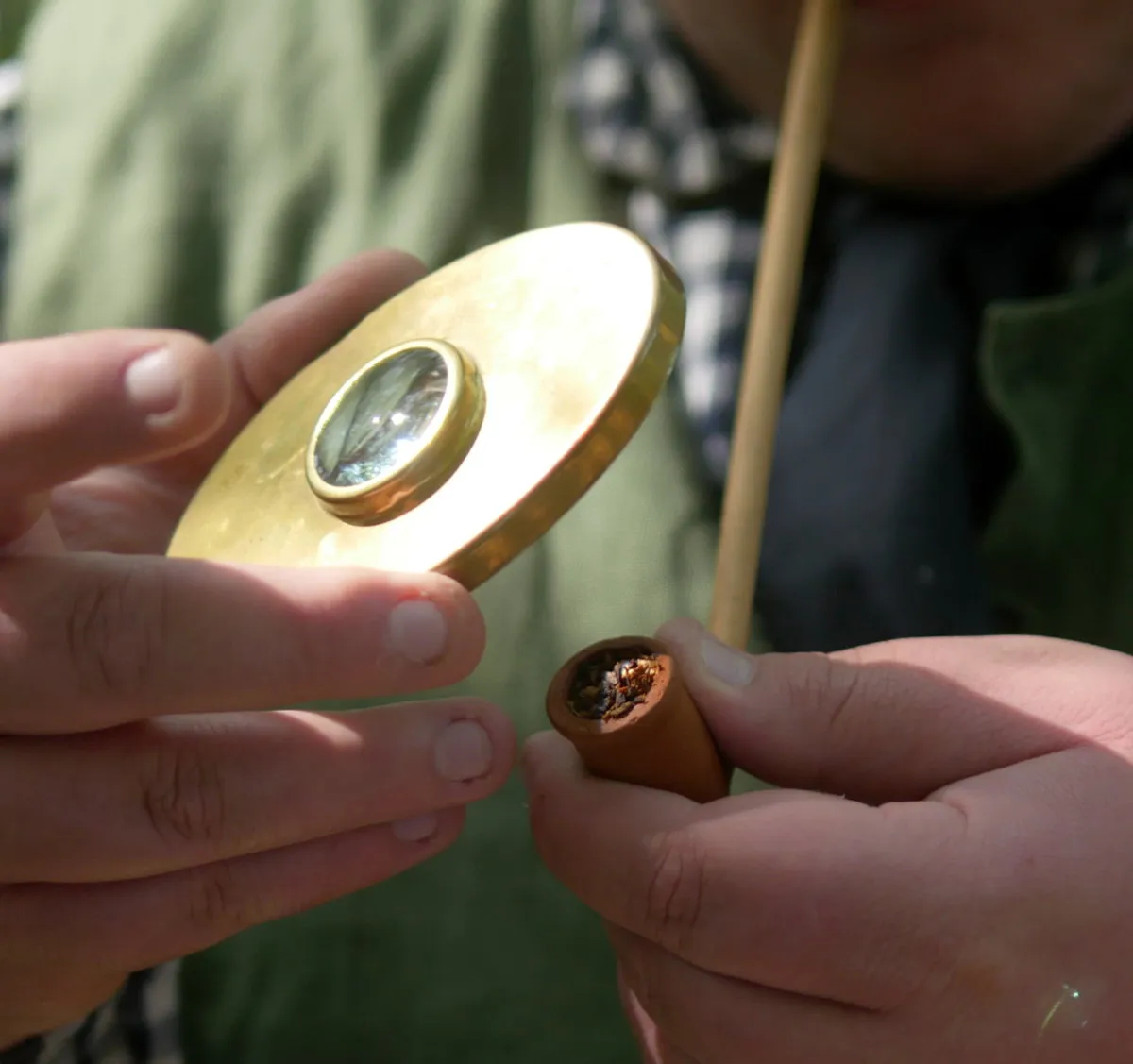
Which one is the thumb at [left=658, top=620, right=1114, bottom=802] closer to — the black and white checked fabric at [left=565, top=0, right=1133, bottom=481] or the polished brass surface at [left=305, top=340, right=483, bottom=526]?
the polished brass surface at [left=305, top=340, right=483, bottom=526]

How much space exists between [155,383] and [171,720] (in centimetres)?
10

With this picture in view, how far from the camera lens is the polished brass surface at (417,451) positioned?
10.2 inches

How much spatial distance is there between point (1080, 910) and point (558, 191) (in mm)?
419

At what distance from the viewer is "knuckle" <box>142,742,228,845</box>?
289 millimetres

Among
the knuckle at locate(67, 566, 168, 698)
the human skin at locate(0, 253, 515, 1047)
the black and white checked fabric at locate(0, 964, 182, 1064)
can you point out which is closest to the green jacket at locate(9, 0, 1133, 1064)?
the black and white checked fabric at locate(0, 964, 182, 1064)

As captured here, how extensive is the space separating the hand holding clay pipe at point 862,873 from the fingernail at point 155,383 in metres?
0.13

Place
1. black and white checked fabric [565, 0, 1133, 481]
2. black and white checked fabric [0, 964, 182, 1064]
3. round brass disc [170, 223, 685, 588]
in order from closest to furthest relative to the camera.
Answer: round brass disc [170, 223, 685, 588] < black and white checked fabric [0, 964, 182, 1064] < black and white checked fabric [565, 0, 1133, 481]

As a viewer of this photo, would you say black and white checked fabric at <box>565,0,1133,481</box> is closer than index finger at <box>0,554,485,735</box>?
No

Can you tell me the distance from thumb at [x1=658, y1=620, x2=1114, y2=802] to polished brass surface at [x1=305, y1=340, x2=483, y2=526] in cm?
7

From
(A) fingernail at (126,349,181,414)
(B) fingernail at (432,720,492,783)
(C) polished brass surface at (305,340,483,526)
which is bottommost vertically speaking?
(B) fingernail at (432,720,492,783)

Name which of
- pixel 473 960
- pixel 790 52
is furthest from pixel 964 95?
pixel 473 960

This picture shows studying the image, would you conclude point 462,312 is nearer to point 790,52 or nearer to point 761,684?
point 761,684

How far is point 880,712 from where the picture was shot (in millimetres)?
291

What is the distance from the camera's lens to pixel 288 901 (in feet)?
1.05
